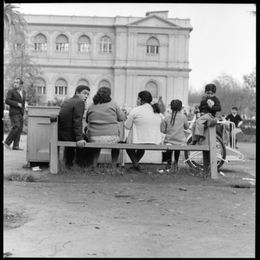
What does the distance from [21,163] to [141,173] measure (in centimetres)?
259

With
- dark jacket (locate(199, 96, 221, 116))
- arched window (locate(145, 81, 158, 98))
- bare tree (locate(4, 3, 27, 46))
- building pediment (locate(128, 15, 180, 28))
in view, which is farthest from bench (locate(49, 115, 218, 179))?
building pediment (locate(128, 15, 180, 28))

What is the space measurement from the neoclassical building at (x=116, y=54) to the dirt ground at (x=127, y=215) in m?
53.8

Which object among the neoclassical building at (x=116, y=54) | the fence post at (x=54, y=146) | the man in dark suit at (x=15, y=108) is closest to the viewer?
the fence post at (x=54, y=146)

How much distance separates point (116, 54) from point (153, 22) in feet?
18.6

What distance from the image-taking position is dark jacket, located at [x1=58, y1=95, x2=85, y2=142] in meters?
7.77

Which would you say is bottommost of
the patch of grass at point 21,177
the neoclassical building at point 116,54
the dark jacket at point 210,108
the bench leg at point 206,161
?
the patch of grass at point 21,177

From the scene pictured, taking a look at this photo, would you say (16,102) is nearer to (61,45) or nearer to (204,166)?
(204,166)

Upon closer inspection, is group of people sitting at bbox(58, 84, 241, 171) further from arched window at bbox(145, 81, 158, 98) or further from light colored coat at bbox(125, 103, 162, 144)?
arched window at bbox(145, 81, 158, 98)

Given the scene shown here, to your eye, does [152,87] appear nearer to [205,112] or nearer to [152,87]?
[152,87]

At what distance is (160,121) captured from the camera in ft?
26.5

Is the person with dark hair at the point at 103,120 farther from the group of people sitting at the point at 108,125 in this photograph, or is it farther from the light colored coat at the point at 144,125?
the light colored coat at the point at 144,125

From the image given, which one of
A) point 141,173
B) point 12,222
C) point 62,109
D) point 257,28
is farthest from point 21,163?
point 257,28

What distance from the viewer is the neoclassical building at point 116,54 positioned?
61031 millimetres

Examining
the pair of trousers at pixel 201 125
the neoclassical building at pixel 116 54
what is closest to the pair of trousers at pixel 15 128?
the pair of trousers at pixel 201 125
